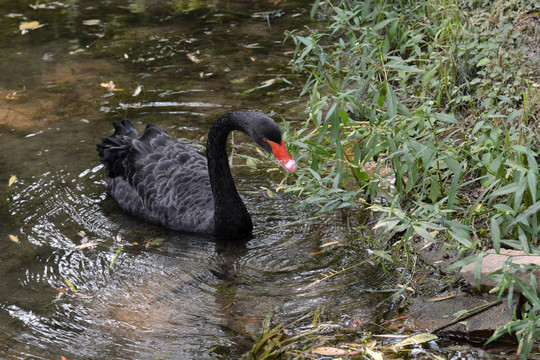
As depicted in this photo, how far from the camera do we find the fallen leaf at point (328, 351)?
11.1 ft

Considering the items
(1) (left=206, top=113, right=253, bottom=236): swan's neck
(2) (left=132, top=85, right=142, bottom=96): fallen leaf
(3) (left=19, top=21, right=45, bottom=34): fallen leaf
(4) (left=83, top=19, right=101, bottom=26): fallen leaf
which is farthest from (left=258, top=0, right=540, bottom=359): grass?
(3) (left=19, top=21, right=45, bottom=34): fallen leaf

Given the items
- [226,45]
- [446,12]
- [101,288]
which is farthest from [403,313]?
[226,45]

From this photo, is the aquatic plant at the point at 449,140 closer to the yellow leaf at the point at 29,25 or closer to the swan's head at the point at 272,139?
the swan's head at the point at 272,139

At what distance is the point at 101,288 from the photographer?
4191mm

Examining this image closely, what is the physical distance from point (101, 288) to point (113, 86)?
11.3ft

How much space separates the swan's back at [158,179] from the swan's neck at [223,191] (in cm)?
14

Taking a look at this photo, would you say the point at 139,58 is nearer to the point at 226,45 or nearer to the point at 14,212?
the point at 226,45

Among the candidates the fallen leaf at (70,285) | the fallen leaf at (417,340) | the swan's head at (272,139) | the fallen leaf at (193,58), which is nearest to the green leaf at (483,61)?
the swan's head at (272,139)

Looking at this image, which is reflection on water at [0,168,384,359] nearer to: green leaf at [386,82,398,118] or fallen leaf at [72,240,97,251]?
fallen leaf at [72,240,97,251]

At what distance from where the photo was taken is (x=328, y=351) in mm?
3395

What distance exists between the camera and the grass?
3.29m

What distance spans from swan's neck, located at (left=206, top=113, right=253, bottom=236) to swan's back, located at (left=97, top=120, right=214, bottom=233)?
0.14 metres

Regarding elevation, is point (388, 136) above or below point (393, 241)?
above

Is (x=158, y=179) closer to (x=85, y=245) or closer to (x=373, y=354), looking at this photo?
(x=85, y=245)
